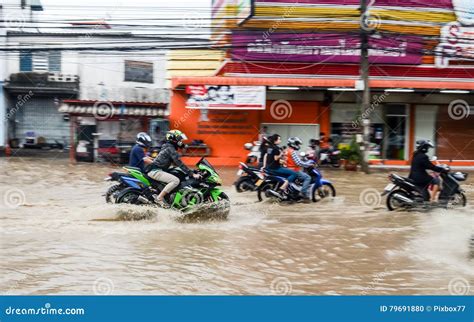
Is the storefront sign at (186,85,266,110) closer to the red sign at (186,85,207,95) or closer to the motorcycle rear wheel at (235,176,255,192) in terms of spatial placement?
the red sign at (186,85,207,95)

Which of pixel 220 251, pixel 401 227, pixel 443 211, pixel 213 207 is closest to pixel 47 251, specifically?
pixel 220 251

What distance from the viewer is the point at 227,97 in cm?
2100

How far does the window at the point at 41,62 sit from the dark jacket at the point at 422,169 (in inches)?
872

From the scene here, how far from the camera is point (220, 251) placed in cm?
775

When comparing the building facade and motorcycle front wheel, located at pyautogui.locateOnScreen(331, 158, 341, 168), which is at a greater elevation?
the building facade

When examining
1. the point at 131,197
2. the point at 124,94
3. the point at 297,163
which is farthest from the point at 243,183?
the point at 124,94

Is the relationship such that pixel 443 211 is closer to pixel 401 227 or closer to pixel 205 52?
pixel 401 227

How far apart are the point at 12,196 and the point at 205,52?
18.3 m

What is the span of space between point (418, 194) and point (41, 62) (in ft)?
74.7

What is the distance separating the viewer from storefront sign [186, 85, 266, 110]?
2088 centimetres

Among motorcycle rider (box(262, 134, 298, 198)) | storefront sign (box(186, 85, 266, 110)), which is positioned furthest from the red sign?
motorcycle rider (box(262, 134, 298, 198))

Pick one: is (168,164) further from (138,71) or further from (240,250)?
(138,71)

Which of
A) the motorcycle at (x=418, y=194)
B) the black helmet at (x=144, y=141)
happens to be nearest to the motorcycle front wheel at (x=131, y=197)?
the black helmet at (x=144, y=141)

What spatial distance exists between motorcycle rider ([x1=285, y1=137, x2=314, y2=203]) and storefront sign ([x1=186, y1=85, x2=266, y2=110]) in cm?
908
